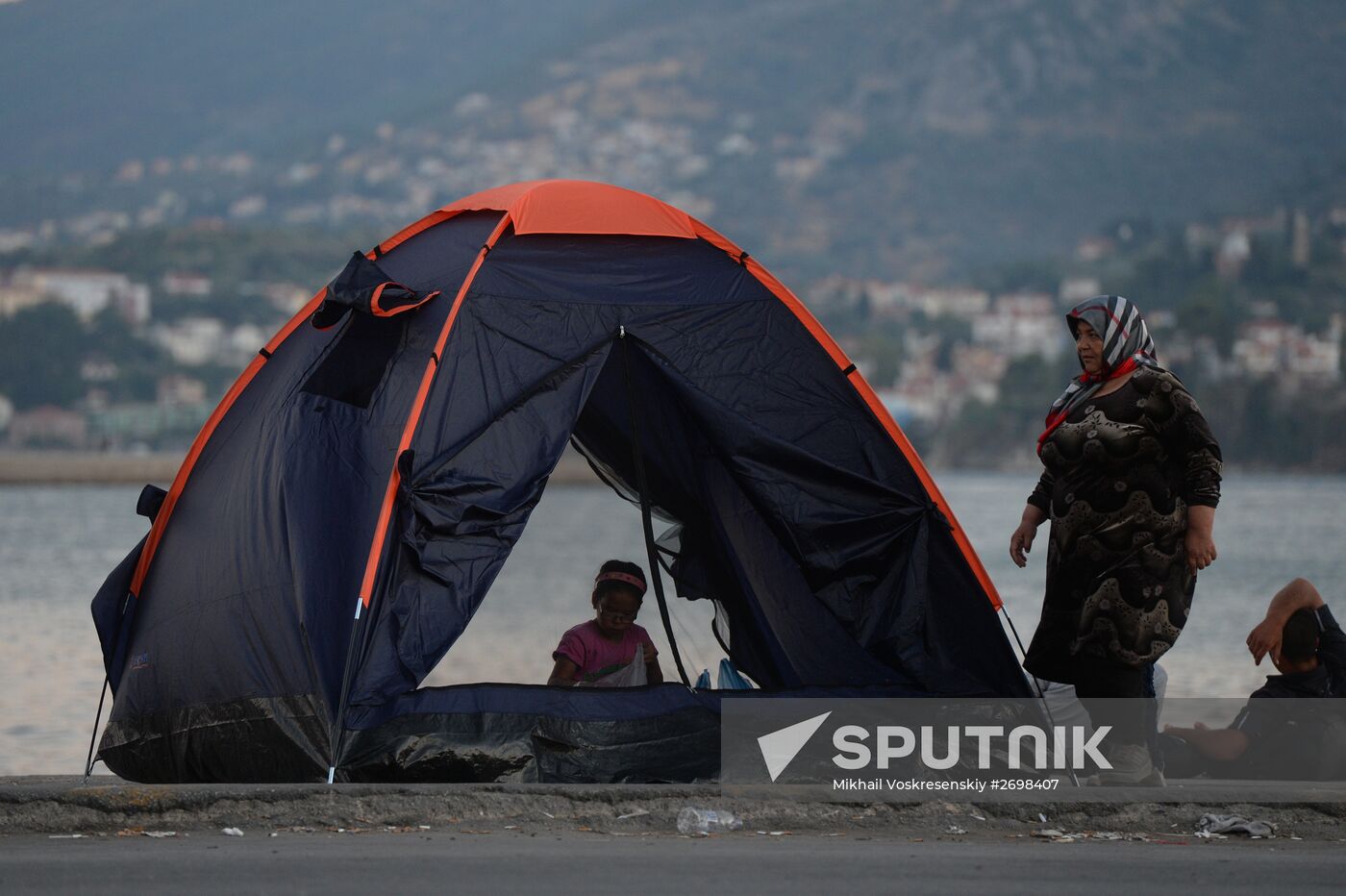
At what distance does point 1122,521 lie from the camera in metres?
5.67

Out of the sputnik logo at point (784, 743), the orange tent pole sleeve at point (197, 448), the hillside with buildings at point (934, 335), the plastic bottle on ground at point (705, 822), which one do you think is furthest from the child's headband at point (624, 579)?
the hillside with buildings at point (934, 335)

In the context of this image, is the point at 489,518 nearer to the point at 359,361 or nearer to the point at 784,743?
the point at 359,361

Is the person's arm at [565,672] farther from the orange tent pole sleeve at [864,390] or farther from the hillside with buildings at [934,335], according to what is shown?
the hillside with buildings at [934,335]

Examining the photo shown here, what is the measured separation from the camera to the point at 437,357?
6.31 meters

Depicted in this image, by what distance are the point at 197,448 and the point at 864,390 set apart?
2513 mm

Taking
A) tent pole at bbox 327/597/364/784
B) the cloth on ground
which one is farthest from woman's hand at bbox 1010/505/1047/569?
tent pole at bbox 327/597/364/784

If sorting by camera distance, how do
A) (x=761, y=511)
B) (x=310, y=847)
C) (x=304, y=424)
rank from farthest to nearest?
(x=761, y=511) < (x=304, y=424) < (x=310, y=847)

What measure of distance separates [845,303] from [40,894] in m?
164

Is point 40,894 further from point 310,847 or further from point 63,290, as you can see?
point 63,290

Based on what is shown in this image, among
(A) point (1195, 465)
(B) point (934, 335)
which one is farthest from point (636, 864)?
(B) point (934, 335)

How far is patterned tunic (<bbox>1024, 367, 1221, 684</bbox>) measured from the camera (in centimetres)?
563

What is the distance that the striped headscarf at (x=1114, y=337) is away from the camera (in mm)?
5762

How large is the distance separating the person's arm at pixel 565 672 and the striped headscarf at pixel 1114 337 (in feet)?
6.76

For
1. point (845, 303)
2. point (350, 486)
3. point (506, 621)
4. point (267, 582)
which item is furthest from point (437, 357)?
point (845, 303)
